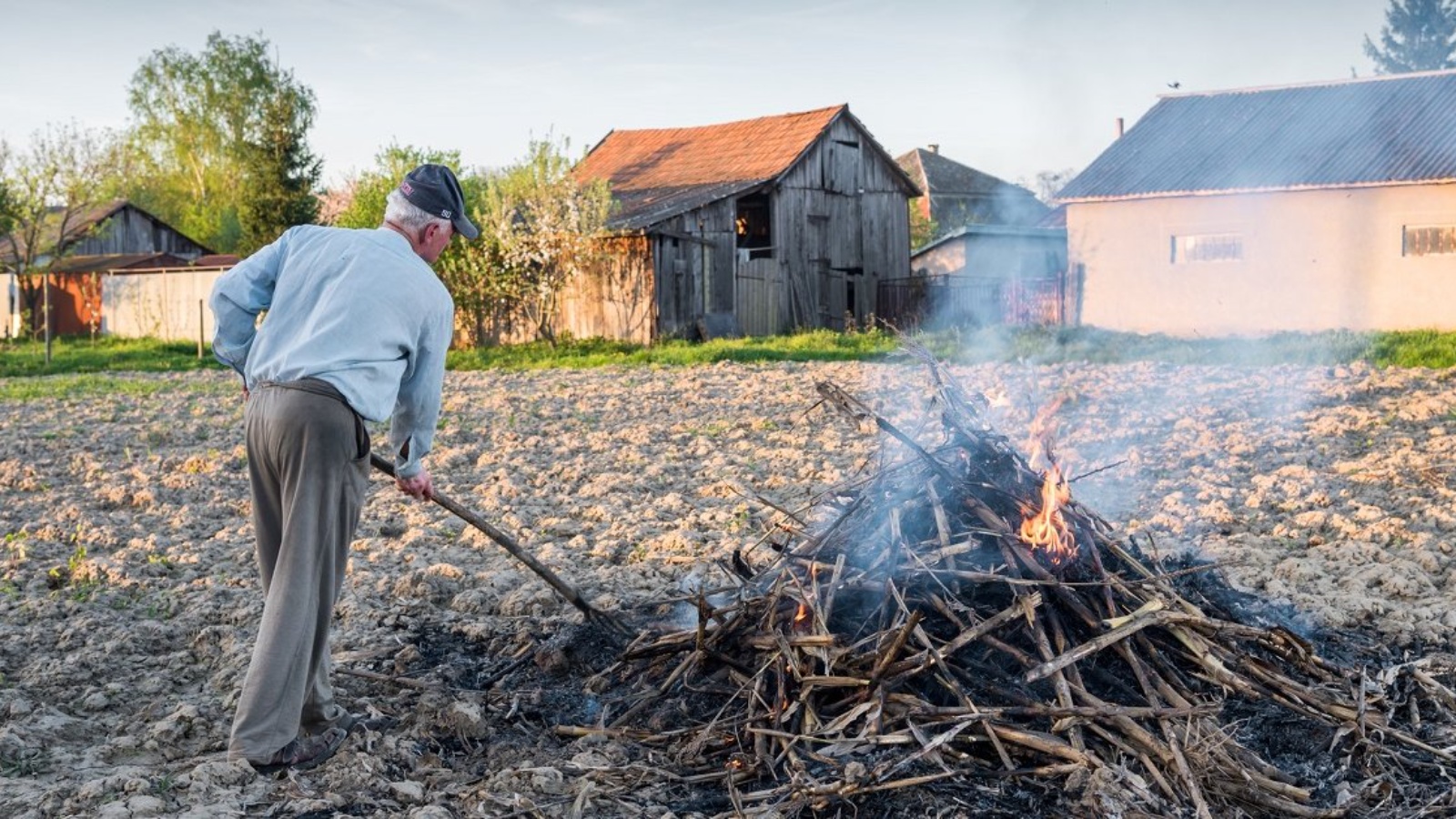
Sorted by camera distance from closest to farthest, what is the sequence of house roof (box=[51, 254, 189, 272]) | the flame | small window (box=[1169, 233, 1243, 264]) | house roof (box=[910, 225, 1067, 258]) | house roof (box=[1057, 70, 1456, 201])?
the flame, house roof (box=[1057, 70, 1456, 201]), small window (box=[1169, 233, 1243, 264]), house roof (box=[910, 225, 1067, 258]), house roof (box=[51, 254, 189, 272])

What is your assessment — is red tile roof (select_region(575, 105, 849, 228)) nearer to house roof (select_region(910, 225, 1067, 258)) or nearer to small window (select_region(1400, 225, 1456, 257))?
house roof (select_region(910, 225, 1067, 258))

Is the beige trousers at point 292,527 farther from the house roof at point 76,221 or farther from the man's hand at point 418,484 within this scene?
the house roof at point 76,221

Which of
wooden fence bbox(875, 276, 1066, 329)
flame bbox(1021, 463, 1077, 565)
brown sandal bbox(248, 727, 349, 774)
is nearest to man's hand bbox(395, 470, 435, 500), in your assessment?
brown sandal bbox(248, 727, 349, 774)

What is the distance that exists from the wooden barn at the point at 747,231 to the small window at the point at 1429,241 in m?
10.3

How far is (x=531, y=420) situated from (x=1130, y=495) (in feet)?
20.9

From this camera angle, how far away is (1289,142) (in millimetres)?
23812

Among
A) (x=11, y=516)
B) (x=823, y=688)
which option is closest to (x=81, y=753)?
(x=823, y=688)

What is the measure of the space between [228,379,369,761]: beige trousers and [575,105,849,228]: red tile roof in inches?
818

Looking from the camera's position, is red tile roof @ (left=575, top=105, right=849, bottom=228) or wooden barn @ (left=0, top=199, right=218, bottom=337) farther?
wooden barn @ (left=0, top=199, right=218, bottom=337)

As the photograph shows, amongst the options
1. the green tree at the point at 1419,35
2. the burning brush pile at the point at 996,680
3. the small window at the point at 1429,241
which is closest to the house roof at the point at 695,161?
the small window at the point at 1429,241

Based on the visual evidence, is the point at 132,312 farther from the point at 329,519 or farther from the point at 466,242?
the point at 329,519

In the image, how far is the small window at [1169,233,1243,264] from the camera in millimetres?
22844

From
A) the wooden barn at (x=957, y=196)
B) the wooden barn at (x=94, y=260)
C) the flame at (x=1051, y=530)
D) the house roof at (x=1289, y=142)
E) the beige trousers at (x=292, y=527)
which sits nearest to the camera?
the beige trousers at (x=292, y=527)

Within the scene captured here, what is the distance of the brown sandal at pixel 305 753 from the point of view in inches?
169
